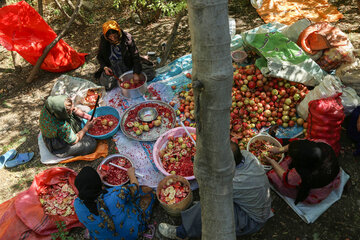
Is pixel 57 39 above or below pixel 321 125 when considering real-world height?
above

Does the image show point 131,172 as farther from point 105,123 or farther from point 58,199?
point 105,123

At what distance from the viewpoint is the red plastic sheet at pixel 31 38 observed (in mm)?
4879

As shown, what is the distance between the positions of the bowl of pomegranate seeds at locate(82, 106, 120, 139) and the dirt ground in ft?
0.76

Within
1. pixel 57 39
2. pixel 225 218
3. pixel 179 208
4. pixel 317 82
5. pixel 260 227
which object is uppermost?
pixel 57 39

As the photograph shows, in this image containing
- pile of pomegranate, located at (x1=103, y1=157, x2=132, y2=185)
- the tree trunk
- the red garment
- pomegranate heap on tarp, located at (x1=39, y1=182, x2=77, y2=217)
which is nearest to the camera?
the tree trunk

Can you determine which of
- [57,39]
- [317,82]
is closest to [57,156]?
[57,39]

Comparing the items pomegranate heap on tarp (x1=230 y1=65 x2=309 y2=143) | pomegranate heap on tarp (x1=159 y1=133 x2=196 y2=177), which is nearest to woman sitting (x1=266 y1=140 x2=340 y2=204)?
pomegranate heap on tarp (x1=230 y1=65 x2=309 y2=143)

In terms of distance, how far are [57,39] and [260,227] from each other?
17.8 ft

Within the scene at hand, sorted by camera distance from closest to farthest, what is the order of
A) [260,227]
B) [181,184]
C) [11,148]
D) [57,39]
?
1. [260,227]
2. [181,184]
3. [11,148]
4. [57,39]

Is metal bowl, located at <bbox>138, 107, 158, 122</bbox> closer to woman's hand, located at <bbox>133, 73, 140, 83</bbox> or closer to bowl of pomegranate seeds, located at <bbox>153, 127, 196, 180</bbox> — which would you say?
bowl of pomegranate seeds, located at <bbox>153, 127, 196, 180</bbox>

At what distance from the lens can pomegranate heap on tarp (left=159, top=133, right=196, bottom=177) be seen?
3.67 metres

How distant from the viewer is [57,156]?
4.11 meters

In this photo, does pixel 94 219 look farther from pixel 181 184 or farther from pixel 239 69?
pixel 239 69

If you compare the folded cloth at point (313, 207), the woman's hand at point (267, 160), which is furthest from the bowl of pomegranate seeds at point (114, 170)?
the folded cloth at point (313, 207)
